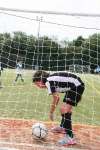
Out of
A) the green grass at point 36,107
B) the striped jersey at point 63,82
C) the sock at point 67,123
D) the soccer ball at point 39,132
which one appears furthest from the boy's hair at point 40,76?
the green grass at point 36,107

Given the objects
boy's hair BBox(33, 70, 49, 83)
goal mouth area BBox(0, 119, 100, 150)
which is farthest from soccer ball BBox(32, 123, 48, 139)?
boy's hair BBox(33, 70, 49, 83)

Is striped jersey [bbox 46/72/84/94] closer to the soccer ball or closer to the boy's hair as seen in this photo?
the boy's hair

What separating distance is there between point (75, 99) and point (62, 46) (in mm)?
5042

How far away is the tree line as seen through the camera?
1401 centimetres

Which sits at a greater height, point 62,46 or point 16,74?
point 62,46

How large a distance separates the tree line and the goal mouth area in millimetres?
2606

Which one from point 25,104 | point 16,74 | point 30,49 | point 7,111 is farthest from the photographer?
point 16,74

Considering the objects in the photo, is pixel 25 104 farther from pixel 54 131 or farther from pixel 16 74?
pixel 16 74

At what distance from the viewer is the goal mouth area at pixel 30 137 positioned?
9461mm

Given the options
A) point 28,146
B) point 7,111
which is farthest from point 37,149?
point 7,111

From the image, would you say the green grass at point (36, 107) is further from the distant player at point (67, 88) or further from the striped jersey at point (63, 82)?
the striped jersey at point (63, 82)

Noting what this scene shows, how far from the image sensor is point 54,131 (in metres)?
10.7

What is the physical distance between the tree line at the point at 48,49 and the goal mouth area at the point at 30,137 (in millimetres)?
2606

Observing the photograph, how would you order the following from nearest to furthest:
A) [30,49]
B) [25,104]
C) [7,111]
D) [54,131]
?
[54,131] → [7,111] → [30,49] → [25,104]
